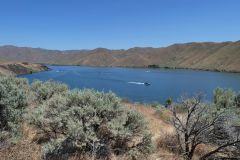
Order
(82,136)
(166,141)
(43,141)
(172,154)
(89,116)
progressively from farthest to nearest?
(166,141)
(172,154)
(43,141)
(89,116)
(82,136)

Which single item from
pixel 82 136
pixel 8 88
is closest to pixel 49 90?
pixel 8 88

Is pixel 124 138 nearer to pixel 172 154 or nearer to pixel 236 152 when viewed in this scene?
pixel 172 154

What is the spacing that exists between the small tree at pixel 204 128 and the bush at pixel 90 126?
4.94 ft

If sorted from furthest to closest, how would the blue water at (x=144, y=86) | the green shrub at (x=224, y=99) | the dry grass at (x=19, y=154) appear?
the blue water at (x=144, y=86) → the green shrub at (x=224, y=99) → the dry grass at (x=19, y=154)

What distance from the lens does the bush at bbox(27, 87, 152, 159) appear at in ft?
25.0

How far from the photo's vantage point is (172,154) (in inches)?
372

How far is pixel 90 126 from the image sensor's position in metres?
7.99

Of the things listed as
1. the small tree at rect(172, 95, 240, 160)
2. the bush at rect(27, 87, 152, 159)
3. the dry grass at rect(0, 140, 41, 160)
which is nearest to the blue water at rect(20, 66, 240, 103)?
the small tree at rect(172, 95, 240, 160)

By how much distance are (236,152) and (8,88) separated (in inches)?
261

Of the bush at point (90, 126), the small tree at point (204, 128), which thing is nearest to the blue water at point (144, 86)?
the small tree at point (204, 128)

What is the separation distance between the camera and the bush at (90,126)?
762 cm

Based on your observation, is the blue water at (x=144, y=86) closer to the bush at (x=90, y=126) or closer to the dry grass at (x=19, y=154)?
the bush at (x=90, y=126)

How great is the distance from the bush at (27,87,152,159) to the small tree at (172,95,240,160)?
1505mm

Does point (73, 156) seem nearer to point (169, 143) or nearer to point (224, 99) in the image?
point (169, 143)
